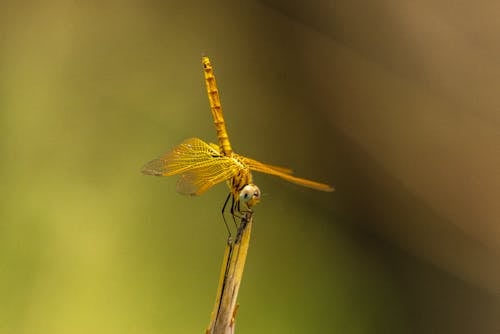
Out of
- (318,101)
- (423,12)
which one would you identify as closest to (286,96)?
(318,101)

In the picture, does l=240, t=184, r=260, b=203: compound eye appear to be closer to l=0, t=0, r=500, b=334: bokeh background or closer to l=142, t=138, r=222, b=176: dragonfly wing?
l=142, t=138, r=222, b=176: dragonfly wing

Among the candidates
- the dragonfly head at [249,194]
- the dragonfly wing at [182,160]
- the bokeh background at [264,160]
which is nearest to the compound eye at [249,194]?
the dragonfly head at [249,194]

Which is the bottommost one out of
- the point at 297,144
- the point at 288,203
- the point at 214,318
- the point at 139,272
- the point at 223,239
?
the point at 214,318

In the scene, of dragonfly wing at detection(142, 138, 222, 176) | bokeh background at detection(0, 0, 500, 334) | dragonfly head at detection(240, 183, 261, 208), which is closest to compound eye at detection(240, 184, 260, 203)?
dragonfly head at detection(240, 183, 261, 208)

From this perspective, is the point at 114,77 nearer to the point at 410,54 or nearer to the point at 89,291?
the point at 89,291

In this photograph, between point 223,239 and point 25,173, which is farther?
point 223,239

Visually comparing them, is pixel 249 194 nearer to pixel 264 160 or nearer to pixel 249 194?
pixel 249 194
